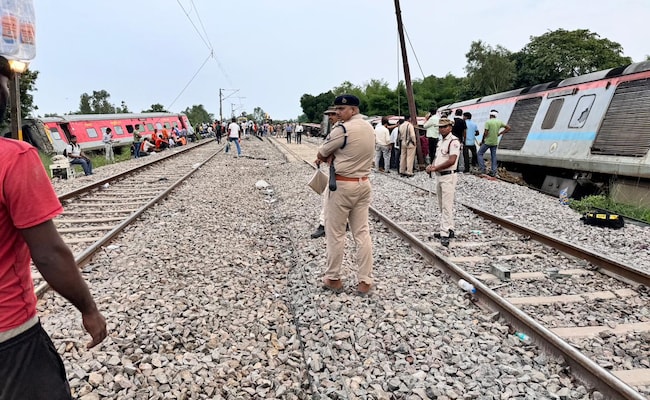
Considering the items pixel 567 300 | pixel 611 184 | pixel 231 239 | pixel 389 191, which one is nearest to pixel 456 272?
pixel 567 300

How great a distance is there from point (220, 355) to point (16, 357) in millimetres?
2084

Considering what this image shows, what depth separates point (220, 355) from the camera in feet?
11.6

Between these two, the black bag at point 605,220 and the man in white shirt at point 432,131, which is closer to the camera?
the black bag at point 605,220

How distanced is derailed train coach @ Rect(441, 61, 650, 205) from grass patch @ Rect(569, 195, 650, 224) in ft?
1.23

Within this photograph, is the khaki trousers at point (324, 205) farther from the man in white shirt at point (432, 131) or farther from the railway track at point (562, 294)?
the man in white shirt at point (432, 131)

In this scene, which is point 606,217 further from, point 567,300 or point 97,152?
point 97,152

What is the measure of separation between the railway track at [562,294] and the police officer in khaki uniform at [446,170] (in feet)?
0.90

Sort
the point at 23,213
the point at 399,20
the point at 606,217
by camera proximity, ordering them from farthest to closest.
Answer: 1. the point at 399,20
2. the point at 606,217
3. the point at 23,213

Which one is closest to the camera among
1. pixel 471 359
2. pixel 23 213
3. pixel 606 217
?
pixel 23 213

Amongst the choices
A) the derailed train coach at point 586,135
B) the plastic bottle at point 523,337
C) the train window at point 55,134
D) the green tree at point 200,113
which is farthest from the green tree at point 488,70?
the green tree at point 200,113

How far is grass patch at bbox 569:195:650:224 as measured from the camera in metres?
8.76

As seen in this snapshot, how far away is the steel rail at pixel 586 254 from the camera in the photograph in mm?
4832

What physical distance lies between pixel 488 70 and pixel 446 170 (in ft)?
169

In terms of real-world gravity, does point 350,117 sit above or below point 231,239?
above
